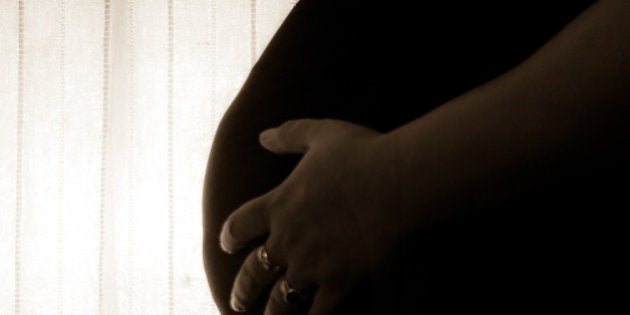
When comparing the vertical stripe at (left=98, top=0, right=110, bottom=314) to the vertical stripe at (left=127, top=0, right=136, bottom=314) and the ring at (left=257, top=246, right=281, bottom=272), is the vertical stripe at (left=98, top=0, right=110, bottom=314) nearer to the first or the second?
the vertical stripe at (left=127, top=0, right=136, bottom=314)

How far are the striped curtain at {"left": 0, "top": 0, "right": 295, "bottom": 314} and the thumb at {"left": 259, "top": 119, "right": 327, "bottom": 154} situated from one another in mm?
712

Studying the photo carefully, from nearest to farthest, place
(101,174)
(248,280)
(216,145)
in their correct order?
(248,280) < (216,145) < (101,174)

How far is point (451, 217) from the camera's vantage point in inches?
16.6

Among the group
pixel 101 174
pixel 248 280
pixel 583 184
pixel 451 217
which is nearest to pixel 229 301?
pixel 248 280

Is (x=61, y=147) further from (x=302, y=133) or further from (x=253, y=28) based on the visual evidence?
(x=302, y=133)

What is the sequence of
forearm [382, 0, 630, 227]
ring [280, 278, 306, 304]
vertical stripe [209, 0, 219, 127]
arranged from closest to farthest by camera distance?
forearm [382, 0, 630, 227] < ring [280, 278, 306, 304] < vertical stripe [209, 0, 219, 127]

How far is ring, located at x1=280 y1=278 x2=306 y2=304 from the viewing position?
1.63ft

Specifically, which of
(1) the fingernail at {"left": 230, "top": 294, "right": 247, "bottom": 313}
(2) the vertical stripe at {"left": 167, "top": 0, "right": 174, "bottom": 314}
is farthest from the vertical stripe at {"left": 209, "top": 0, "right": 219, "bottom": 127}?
(1) the fingernail at {"left": 230, "top": 294, "right": 247, "bottom": 313}

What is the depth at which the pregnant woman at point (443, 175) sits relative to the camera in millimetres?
399

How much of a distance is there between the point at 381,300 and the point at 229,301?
223mm

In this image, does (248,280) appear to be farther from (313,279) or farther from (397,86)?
(397,86)

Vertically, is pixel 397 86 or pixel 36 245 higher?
pixel 397 86

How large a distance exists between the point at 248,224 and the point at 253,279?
0.06 metres

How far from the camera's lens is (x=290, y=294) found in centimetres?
50
